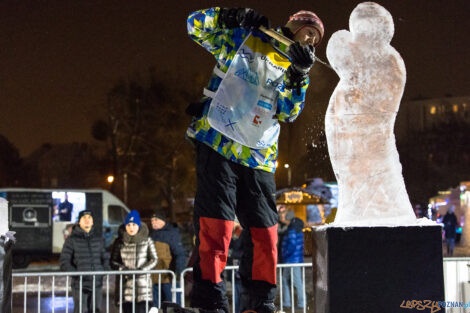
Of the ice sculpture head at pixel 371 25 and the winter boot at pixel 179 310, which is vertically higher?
the ice sculpture head at pixel 371 25

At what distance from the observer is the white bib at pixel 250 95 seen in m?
3.15

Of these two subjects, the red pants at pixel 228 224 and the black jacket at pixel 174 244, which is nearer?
the red pants at pixel 228 224

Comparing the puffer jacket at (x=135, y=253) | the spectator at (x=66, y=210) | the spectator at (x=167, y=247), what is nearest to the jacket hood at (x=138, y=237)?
the puffer jacket at (x=135, y=253)

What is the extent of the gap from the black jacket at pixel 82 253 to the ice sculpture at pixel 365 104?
4.87m

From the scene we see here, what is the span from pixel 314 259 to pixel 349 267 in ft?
1.13

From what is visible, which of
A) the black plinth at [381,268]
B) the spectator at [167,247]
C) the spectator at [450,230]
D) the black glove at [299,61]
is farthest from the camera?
the spectator at [450,230]

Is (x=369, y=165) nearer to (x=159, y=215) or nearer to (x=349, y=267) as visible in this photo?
(x=349, y=267)

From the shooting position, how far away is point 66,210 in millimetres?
18156

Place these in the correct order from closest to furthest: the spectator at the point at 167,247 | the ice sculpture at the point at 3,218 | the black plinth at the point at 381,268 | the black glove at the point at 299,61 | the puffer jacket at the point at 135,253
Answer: the black plinth at the point at 381,268, the black glove at the point at 299,61, the ice sculpture at the point at 3,218, the puffer jacket at the point at 135,253, the spectator at the point at 167,247

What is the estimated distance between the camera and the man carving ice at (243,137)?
3.08m

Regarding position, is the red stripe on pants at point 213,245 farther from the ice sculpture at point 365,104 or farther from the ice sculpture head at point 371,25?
the ice sculpture head at point 371,25

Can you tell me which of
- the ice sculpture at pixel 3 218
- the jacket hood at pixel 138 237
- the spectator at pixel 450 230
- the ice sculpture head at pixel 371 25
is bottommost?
the spectator at pixel 450 230

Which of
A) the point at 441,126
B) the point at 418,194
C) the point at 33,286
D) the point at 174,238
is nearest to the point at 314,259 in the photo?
the point at 174,238

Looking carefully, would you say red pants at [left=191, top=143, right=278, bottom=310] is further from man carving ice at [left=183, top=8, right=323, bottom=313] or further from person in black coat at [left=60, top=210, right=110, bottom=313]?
person in black coat at [left=60, top=210, right=110, bottom=313]
